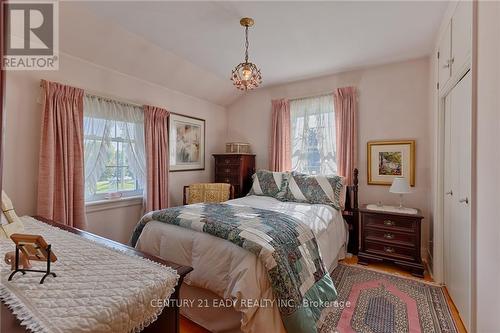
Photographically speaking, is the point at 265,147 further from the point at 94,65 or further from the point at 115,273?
the point at 115,273

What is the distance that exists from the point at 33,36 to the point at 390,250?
4.23 metres

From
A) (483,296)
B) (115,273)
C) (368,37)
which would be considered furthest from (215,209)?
(368,37)

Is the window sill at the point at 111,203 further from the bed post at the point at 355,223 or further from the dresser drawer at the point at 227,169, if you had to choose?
the bed post at the point at 355,223

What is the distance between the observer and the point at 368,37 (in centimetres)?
257

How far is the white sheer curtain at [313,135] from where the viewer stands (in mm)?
3598

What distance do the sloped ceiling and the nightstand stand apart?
76.3 inches

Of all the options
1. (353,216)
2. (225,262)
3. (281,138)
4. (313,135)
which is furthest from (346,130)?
(225,262)

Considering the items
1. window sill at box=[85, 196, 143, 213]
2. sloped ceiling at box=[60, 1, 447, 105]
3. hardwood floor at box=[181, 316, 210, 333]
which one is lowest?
hardwood floor at box=[181, 316, 210, 333]

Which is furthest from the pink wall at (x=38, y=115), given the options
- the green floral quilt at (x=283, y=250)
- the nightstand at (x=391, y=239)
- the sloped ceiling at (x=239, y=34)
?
the nightstand at (x=391, y=239)

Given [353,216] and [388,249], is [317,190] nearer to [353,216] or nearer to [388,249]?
[353,216]

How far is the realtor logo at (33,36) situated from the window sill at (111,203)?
4.83 ft

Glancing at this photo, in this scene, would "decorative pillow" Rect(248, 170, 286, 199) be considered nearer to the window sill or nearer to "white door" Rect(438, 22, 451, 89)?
the window sill

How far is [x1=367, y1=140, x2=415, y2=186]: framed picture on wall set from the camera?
3.04 meters

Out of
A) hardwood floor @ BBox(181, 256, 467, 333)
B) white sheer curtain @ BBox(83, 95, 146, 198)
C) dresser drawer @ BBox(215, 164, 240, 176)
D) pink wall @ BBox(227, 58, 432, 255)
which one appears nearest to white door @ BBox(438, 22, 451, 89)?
pink wall @ BBox(227, 58, 432, 255)
